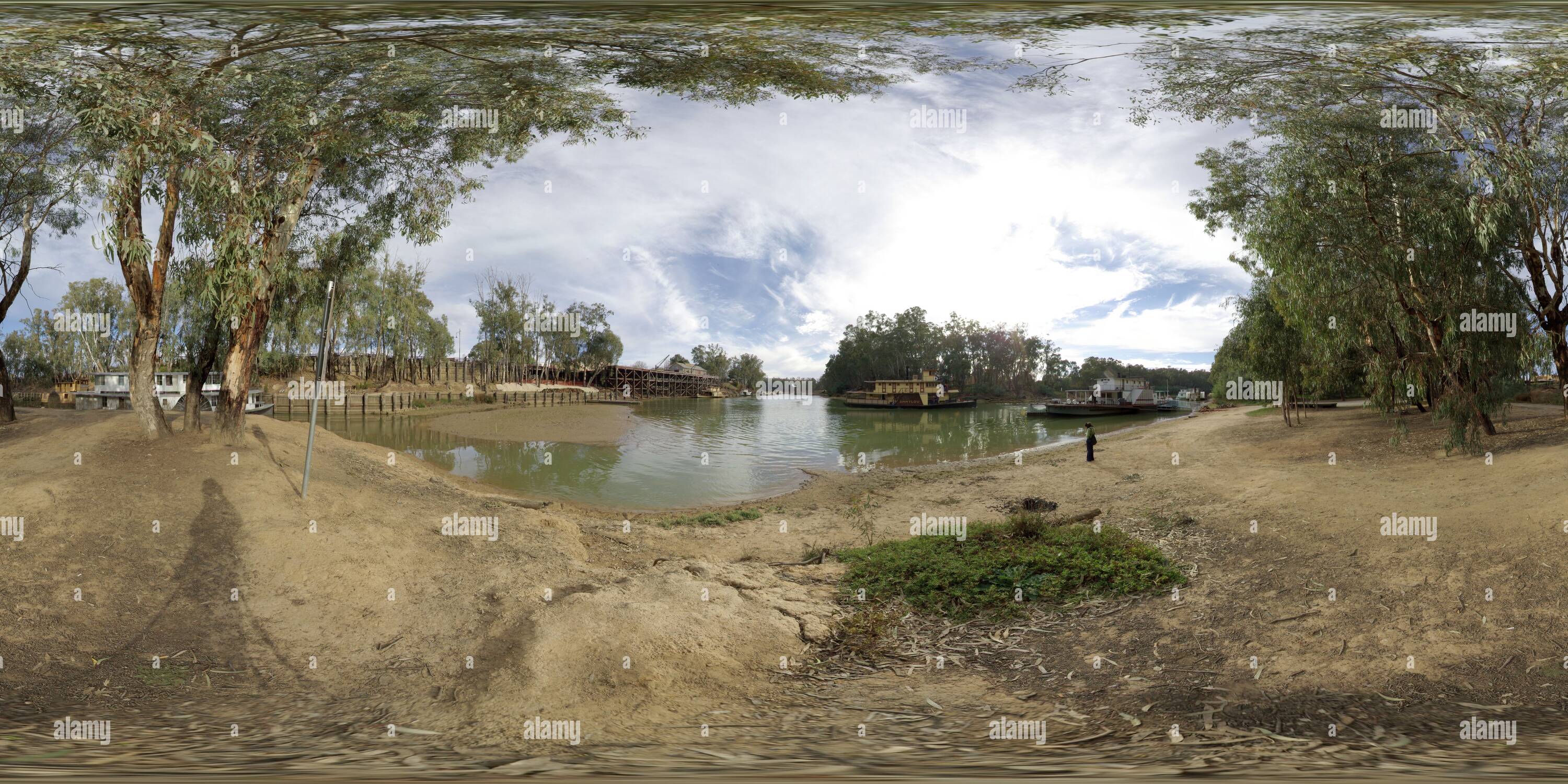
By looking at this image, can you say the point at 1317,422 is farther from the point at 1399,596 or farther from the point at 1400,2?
the point at 1400,2

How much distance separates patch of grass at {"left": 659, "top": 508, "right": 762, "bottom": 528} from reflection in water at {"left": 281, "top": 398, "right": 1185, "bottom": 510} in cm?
204

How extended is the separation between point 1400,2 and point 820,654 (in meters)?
5.69

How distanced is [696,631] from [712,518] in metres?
5.31

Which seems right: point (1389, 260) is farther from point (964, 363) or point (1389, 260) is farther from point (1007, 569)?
point (964, 363)

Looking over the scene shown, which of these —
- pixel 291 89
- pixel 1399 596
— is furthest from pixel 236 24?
pixel 1399 596

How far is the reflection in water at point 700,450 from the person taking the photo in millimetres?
13648

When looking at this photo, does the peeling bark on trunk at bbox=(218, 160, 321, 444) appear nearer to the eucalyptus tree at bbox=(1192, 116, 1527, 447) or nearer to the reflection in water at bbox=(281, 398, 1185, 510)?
the reflection in water at bbox=(281, 398, 1185, 510)

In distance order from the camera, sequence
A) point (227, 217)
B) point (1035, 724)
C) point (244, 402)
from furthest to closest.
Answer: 1. point (244, 402)
2. point (227, 217)
3. point (1035, 724)

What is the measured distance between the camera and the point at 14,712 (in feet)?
10.5

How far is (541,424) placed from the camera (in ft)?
77.5

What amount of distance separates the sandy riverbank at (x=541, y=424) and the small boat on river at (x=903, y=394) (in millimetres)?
18072

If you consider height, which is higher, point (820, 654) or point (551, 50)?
point (551, 50)

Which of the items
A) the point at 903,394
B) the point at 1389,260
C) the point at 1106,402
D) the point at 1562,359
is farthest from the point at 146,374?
the point at 1106,402

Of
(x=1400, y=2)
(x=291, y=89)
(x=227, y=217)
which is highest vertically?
(x=291, y=89)
